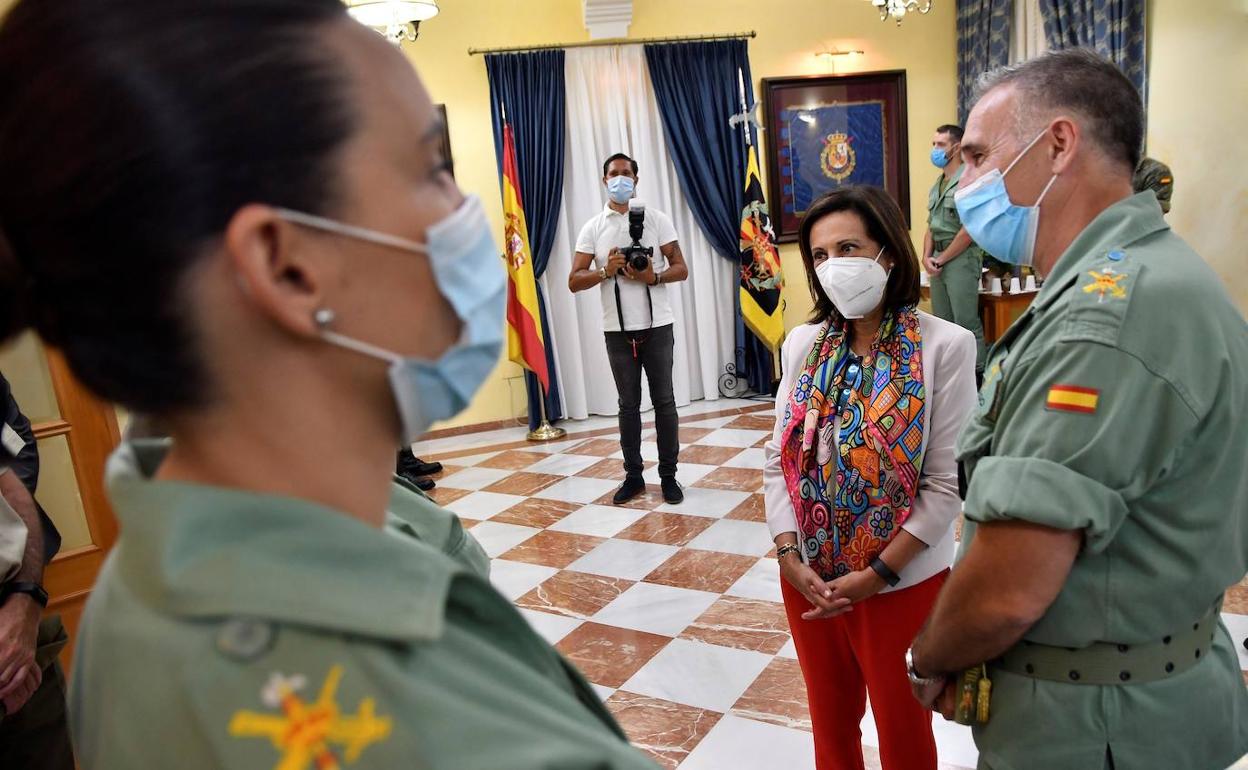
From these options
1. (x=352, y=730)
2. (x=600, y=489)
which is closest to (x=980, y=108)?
(x=352, y=730)

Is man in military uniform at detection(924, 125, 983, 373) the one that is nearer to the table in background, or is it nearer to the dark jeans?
the table in background

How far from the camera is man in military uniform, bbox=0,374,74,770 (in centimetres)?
163

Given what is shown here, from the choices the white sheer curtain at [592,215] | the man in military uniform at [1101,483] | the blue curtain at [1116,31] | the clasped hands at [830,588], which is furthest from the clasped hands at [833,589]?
the blue curtain at [1116,31]

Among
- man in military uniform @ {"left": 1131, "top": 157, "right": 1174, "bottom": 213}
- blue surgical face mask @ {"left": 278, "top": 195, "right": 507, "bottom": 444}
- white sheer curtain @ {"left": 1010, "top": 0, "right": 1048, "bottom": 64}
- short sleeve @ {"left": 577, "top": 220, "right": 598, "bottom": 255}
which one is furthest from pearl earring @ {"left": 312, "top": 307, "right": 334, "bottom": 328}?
white sheer curtain @ {"left": 1010, "top": 0, "right": 1048, "bottom": 64}

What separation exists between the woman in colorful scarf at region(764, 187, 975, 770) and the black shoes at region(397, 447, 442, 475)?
11.4 ft

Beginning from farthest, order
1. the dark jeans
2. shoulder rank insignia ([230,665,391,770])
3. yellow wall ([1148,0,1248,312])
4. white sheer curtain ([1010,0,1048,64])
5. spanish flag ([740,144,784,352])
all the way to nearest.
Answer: spanish flag ([740,144,784,352]) < white sheer curtain ([1010,0,1048,64]) < yellow wall ([1148,0,1248,312]) < the dark jeans < shoulder rank insignia ([230,665,391,770])

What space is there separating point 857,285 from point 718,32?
5325 millimetres

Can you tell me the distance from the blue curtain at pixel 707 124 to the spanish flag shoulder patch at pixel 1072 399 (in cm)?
561

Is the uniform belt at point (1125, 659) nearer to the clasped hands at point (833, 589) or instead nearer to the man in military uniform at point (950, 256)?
the clasped hands at point (833, 589)

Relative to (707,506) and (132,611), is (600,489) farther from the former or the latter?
(132,611)

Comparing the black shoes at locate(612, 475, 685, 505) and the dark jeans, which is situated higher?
the dark jeans

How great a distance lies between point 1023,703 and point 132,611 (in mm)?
1118

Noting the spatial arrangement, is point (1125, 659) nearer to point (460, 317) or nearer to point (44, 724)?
point (460, 317)

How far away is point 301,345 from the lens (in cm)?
51
